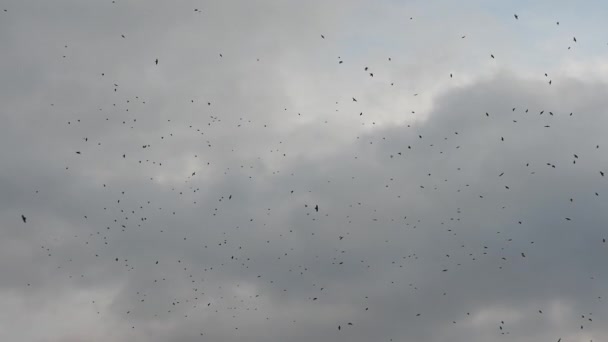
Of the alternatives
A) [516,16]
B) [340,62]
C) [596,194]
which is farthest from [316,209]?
[596,194]

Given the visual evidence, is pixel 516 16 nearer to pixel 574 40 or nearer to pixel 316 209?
pixel 574 40

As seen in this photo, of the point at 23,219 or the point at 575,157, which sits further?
the point at 575,157

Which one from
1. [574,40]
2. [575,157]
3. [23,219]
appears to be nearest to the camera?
[574,40]

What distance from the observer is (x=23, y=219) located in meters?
71.6

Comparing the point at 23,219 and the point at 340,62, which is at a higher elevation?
the point at 340,62

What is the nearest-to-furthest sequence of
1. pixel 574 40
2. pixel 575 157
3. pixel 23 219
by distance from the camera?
1. pixel 574 40
2. pixel 23 219
3. pixel 575 157

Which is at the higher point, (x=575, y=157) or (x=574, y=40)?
(x=574, y=40)

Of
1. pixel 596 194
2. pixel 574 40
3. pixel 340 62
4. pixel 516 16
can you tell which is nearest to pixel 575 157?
pixel 596 194

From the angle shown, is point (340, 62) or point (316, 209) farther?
point (316, 209)

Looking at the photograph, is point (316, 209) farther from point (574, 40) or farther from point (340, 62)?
point (574, 40)

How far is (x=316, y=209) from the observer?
266 feet

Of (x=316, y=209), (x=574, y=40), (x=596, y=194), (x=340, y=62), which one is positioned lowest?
(x=596, y=194)

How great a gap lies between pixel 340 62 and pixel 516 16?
105ft

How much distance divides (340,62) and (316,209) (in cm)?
3425
